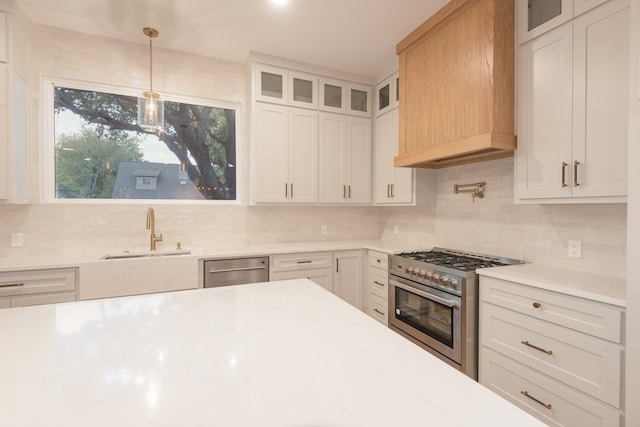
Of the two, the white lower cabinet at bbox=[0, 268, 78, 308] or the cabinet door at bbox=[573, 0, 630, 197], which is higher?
the cabinet door at bbox=[573, 0, 630, 197]

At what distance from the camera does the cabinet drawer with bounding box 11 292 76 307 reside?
2.18 metres

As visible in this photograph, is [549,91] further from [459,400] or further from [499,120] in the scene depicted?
[459,400]

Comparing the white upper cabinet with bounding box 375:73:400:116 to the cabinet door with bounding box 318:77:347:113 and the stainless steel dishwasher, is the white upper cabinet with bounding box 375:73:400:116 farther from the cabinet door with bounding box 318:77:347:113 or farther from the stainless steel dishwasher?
the stainless steel dishwasher

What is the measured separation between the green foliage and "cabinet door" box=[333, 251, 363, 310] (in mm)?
2377

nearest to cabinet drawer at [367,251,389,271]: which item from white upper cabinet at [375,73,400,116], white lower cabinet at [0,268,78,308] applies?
white upper cabinet at [375,73,400,116]

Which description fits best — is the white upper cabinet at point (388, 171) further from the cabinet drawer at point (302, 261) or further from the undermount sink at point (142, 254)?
the undermount sink at point (142, 254)

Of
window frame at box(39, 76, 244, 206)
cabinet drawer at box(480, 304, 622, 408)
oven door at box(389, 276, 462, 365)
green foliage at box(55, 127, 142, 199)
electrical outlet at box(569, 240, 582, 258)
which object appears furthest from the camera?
green foliage at box(55, 127, 142, 199)

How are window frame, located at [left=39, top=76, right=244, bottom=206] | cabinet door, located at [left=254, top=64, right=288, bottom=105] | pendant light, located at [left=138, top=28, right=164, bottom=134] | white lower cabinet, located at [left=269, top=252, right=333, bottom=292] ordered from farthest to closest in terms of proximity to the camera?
cabinet door, located at [left=254, top=64, right=288, bottom=105] → white lower cabinet, located at [left=269, top=252, right=333, bottom=292] → window frame, located at [left=39, top=76, right=244, bottom=206] → pendant light, located at [left=138, top=28, right=164, bottom=134]

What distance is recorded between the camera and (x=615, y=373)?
4.65 ft

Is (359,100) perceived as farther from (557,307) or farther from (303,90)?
(557,307)

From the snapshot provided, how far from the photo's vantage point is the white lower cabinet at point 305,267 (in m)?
2.96

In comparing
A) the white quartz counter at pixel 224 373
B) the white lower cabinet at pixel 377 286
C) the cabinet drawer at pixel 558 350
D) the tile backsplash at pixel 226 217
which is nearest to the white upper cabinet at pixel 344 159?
the tile backsplash at pixel 226 217

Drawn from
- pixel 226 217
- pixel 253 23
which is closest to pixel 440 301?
pixel 226 217

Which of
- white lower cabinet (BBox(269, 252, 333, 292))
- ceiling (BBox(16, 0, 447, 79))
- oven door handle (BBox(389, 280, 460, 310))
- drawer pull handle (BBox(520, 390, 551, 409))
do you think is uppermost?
ceiling (BBox(16, 0, 447, 79))
